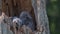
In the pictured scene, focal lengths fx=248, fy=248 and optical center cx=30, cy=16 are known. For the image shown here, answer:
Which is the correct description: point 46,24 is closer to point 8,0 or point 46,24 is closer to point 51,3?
point 8,0

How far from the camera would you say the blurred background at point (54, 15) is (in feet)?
8.39

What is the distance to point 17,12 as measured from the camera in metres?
1.97

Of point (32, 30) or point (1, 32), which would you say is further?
point (32, 30)

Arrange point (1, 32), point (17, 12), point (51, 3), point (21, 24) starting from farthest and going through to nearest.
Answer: point (51, 3)
point (17, 12)
point (21, 24)
point (1, 32)

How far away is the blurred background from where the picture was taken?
101 inches

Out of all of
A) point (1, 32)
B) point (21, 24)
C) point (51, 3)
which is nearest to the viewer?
point (1, 32)

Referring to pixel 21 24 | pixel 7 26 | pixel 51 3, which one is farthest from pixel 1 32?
pixel 51 3

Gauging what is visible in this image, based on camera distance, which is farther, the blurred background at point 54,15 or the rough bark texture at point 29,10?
the blurred background at point 54,15

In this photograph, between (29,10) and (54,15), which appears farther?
(54,15)

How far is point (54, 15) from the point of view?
103 inches

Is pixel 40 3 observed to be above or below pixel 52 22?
above

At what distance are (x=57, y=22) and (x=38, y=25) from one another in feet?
3.07

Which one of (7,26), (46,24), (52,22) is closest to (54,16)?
(52,22)

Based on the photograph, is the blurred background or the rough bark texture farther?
the blurred background
